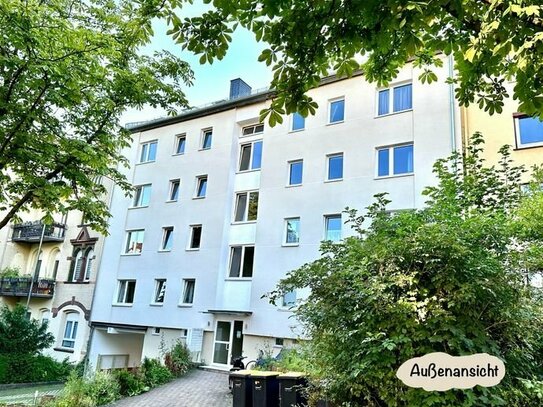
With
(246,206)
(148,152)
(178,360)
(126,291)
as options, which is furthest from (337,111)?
(126,291)

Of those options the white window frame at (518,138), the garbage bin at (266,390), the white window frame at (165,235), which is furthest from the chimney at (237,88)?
the garbage bin at (266,390)

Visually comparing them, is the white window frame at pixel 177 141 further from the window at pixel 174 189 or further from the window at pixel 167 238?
the window at pixel 167 238

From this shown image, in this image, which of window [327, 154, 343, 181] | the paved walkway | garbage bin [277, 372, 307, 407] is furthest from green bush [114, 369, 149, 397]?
window [327, 154, 343, 181]

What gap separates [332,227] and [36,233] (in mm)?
19805

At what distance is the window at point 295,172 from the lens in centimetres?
1905

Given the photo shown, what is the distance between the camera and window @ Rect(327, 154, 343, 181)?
18.0 meters

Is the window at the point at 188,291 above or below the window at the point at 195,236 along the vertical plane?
below

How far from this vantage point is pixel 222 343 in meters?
18.8

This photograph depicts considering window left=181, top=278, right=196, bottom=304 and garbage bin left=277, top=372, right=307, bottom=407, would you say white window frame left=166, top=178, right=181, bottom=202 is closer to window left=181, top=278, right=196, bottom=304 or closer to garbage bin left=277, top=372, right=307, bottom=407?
window left=181, top=278, right=196, bottom=304

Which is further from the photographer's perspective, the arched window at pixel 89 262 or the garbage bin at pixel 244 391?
the arched window at pixel 89 262

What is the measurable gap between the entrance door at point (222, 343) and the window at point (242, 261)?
91.3 inches

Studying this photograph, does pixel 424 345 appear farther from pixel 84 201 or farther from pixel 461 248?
pixel 84 201

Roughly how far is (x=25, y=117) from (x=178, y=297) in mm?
13643

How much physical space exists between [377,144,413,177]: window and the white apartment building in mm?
44
